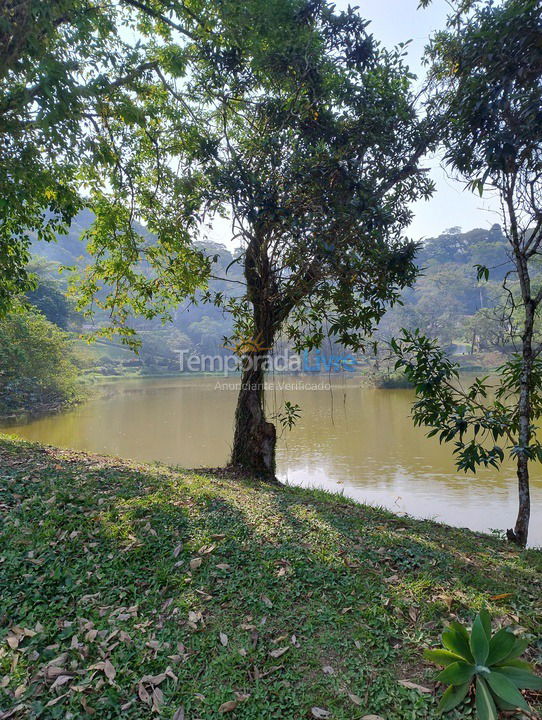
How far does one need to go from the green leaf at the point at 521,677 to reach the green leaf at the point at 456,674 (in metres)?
0.10

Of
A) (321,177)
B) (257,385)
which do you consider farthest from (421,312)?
(321,177)

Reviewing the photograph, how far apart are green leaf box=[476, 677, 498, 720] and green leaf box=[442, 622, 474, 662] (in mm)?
104

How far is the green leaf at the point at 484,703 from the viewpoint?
1.67 m

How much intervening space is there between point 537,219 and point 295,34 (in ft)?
9.97

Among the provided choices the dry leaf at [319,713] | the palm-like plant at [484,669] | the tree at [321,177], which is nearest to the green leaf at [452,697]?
the palm-like plant at [484,669]

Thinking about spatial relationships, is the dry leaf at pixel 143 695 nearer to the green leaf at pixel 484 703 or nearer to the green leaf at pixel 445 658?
the green leaf at pixel 445 658

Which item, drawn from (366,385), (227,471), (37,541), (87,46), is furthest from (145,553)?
(366,385)

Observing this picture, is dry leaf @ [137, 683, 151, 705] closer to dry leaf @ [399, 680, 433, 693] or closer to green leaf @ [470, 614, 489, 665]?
dry leaf @ [399, 680, 433, 693]

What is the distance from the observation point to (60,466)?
15.2ft

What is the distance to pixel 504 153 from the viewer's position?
3.30m

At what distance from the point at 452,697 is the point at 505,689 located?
21 centimetres

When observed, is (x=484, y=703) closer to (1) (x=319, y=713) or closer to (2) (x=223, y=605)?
(1) (x=319, y=713)

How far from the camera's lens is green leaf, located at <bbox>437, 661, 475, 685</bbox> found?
179 cm

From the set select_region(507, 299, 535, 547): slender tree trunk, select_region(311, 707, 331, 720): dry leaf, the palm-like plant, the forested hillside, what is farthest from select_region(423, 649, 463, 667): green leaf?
the forested hillside
